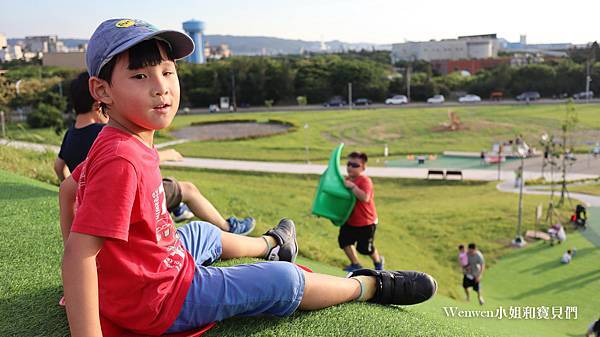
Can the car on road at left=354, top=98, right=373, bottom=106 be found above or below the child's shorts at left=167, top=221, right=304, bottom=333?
below

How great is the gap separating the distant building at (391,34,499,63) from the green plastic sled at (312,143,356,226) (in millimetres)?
94819

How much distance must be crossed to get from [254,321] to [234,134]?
120ft

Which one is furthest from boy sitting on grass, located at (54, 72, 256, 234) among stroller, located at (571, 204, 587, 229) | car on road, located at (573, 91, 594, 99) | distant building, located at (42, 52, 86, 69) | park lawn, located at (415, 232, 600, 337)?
distant building, located at (42, 52, 86, 69)

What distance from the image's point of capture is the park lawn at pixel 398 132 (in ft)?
97.4

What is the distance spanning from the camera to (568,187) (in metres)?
18.8

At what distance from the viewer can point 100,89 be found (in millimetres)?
1985

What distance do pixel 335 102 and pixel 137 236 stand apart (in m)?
57.3

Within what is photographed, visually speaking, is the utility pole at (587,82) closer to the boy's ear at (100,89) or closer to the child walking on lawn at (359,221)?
the child walking on lawn at (359,221)

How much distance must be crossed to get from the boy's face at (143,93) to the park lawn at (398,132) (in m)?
24.6

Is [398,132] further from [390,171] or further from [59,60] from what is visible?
[59,60]

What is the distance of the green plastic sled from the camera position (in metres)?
6.06

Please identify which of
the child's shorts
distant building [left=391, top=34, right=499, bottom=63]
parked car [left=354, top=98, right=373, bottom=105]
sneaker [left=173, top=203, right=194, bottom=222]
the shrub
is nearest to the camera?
the child's shorts

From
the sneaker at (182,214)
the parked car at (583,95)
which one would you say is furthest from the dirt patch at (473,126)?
the sneaker at (182,214)

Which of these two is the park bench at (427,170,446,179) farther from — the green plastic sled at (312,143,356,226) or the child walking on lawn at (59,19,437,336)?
the child walking on lawn at (59,19,437,336)
